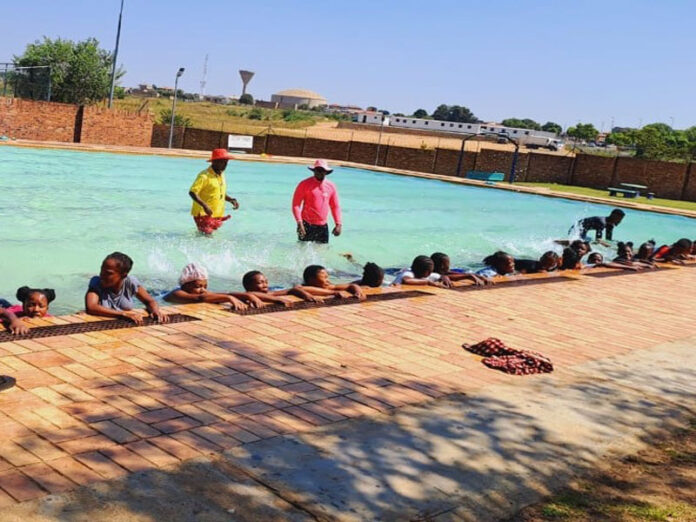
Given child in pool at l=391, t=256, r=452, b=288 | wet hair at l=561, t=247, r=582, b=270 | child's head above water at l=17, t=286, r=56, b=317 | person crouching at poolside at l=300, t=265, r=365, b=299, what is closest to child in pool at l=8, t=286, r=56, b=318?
child's head above water at l=17, t=286, r=56, b=317

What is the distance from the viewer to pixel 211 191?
11664 mm

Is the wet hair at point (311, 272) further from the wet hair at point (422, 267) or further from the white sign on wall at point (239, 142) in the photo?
the white sign on wall at point (239, 142)

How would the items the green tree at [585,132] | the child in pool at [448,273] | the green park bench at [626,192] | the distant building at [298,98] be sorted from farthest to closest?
the distant building at [298,98], the green tree at [585,132], the green park bench at [626,192], the child in pool at [448,273]

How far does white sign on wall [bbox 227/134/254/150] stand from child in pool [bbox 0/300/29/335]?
106 ft

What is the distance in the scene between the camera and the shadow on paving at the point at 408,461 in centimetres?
366

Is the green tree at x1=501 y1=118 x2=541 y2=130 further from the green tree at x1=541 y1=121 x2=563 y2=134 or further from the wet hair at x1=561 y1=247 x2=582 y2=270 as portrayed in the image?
the wet hair at x1=561 y1=247 x2=582 y2=270

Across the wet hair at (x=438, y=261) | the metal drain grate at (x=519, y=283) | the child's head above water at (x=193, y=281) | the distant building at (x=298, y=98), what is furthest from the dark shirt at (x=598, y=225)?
the distant building at (x=298, y=98)

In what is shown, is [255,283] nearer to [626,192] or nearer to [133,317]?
[133,317]

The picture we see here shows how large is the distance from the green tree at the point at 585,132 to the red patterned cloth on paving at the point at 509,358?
11667cm

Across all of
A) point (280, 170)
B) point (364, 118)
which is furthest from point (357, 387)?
point (364, 118)

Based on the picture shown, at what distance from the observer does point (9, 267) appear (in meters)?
11.2

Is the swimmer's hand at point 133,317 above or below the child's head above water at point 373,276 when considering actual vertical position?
below

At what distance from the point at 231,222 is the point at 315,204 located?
6476 millimetres

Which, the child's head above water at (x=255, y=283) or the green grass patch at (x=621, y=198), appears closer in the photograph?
the child's head above water at (x=255, y=283)
